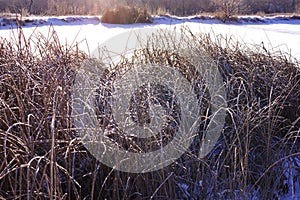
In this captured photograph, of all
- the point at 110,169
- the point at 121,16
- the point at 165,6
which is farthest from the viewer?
the point at 165,6

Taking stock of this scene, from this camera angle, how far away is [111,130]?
57.8 inches

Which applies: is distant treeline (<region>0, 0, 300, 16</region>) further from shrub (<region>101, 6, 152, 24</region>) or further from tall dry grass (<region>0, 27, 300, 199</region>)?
tall dry grass (<region>0, 27, 300, 199</region>)

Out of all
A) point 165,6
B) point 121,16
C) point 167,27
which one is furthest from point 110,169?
point 165,6

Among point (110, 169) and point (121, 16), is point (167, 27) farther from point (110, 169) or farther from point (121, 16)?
point (110, 169)

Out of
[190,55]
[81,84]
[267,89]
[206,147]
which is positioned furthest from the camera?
[190,55]

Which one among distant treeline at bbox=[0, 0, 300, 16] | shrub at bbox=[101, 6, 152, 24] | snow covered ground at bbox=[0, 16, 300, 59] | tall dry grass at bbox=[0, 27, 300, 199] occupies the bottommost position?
tall dry grass at bbox=[0, 27, 300, 199]

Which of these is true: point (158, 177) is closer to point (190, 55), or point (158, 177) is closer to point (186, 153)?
point (186, 153)

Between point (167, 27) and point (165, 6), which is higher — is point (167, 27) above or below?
below

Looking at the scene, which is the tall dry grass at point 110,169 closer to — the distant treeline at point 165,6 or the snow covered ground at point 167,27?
the snow covered ground at point 167,27

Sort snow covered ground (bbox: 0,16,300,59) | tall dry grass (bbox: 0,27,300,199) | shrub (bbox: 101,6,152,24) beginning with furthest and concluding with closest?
shrub (bbox: 101,6,152,24), snow covered ground (bbox: 0,16,300,59), tall dry grass (bbox: 0,27,300,199)

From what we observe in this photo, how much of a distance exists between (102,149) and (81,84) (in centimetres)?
55

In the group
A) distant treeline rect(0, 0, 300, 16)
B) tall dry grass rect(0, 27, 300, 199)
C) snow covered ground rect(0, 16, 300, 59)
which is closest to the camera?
tall dry grass rect(0, 27, 300, 199)

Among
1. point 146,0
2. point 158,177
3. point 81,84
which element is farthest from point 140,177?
point 146,0

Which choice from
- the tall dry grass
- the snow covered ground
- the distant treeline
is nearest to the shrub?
the snow covered ground
